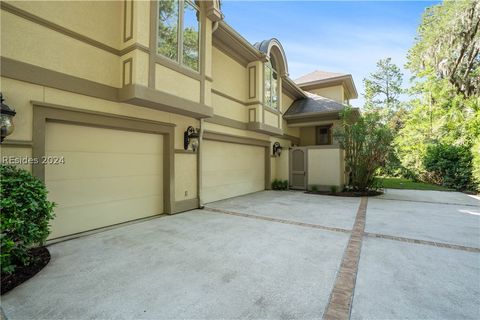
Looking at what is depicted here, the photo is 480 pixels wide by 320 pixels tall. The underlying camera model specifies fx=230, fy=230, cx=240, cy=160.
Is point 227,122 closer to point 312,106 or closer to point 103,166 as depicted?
point 103,166

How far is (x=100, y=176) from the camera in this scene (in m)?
4.85

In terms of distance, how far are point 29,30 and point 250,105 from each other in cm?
679

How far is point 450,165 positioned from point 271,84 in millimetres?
10485

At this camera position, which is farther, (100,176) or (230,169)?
(230,169)

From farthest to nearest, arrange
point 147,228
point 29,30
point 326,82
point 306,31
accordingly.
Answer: point 326,82, point 306,31, point 147,228, point 29,30

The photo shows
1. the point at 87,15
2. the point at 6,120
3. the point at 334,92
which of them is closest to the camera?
the point at 6,120

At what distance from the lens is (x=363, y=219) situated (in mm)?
5797

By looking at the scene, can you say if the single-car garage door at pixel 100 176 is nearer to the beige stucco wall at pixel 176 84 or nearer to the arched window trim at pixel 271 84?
the beige stucco wall at pixel 176 84

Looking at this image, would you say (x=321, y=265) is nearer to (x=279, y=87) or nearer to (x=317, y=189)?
(x=317, y=189)

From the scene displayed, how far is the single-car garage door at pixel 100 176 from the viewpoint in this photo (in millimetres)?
4258

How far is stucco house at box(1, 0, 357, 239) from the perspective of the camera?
150 inches

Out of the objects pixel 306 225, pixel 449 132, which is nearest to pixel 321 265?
pixel 306 225

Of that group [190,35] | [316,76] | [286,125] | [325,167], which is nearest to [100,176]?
[190,35]

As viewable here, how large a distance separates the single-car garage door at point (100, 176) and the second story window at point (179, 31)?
2091mm
